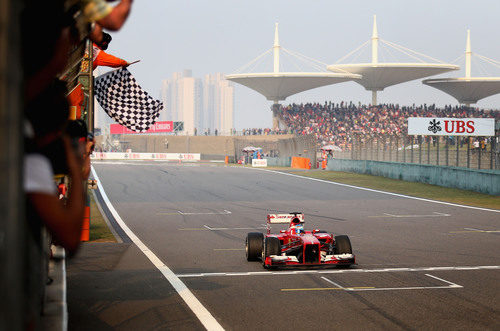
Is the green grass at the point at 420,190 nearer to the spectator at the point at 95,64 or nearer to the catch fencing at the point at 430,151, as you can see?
the catch fencing at the point at 430,151

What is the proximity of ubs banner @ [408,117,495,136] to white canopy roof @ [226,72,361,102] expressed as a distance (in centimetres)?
5739

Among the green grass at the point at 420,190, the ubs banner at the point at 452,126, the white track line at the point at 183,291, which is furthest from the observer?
the ubs banner at the point at 452,126

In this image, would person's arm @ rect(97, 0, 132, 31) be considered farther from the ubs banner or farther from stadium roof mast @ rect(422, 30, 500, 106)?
stadium roof mast @ rect(422, 30, 500, 106)

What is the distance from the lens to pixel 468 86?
360ft

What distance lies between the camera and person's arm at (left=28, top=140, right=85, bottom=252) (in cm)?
258

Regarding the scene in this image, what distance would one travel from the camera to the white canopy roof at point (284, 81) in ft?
343

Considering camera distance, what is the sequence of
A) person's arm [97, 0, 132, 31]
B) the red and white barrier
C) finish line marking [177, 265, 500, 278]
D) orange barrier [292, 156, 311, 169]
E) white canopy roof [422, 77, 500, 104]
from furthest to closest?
white canopy roof [422, 77, 500, 104] → the red and white barrier → orange barrier [292, 156, 311, 169] → finish line marking [177, 265, 500, 278] → person's arm [97, 0, 132, 31]

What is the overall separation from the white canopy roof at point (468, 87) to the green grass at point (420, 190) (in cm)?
7041

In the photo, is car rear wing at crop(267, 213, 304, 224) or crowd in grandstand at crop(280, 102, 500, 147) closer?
car rear wing at crop(267, 213, 304, 224)

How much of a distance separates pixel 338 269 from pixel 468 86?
342ft

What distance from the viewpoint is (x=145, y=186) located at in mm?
33281

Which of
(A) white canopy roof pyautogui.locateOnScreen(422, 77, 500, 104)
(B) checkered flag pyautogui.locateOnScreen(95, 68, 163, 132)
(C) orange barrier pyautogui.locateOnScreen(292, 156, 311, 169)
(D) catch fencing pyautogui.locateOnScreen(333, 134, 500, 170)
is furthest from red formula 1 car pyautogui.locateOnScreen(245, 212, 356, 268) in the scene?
(A) white canopy roof pyautogui.locateOnScreen(422, 77, 500, 104)

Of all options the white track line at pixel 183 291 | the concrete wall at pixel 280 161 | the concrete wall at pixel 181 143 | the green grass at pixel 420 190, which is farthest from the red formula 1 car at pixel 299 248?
the concrete wall at pixel 181 143

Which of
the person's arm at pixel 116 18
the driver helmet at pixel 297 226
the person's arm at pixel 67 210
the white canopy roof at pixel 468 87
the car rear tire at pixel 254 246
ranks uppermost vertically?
the white canopy roof at pixel 468 87
